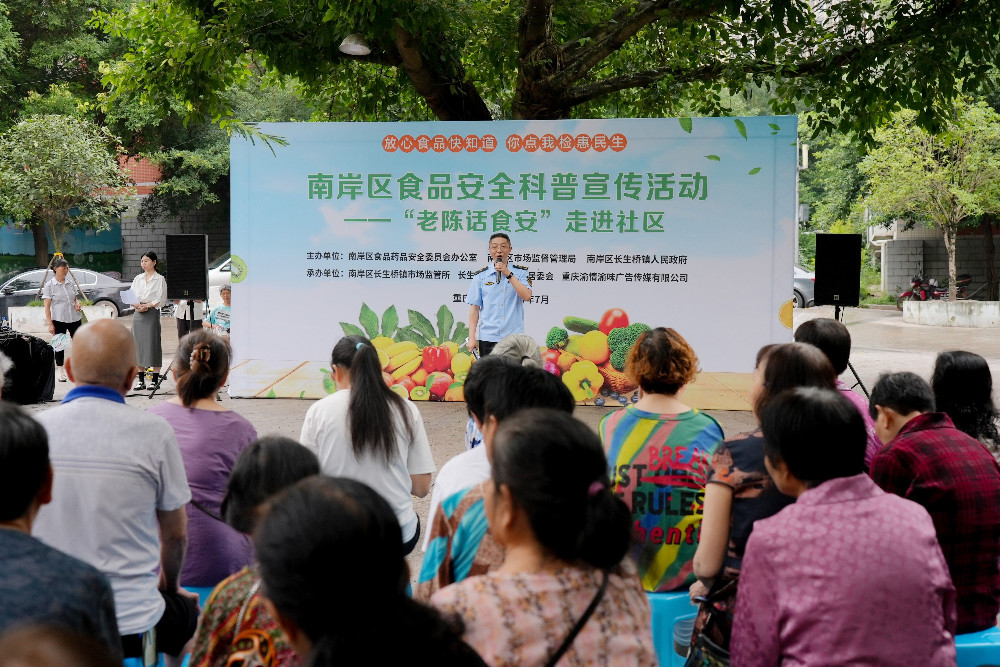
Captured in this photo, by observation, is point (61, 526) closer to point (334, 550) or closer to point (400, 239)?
point (334, 550)

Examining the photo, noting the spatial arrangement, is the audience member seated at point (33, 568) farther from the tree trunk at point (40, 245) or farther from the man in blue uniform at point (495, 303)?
the tree trunk at point (40, 245)

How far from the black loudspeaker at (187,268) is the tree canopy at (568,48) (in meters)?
1.56

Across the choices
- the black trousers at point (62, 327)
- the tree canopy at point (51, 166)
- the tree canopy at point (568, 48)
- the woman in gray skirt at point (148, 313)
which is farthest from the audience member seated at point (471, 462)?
the tree canopy at point (51, 166)

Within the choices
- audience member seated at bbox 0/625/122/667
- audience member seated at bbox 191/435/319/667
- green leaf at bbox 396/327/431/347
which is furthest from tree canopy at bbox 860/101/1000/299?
audience member seated at bbox 0/625/122/667

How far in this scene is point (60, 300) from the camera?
1037 centimetres

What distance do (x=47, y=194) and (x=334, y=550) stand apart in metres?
20.0

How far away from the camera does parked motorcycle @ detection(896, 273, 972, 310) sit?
832 inches

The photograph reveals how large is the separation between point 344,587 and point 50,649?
0.39m

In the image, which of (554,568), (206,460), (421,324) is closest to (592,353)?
(421,324)

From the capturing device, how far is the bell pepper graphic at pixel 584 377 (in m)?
8.98

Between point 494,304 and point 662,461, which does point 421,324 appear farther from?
point 662,461

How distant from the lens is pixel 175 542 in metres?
2.66

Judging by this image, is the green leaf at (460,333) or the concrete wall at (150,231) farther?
the concrete wall at (150,231)

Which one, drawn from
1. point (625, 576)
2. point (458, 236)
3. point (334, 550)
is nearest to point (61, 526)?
point (334, 550)
